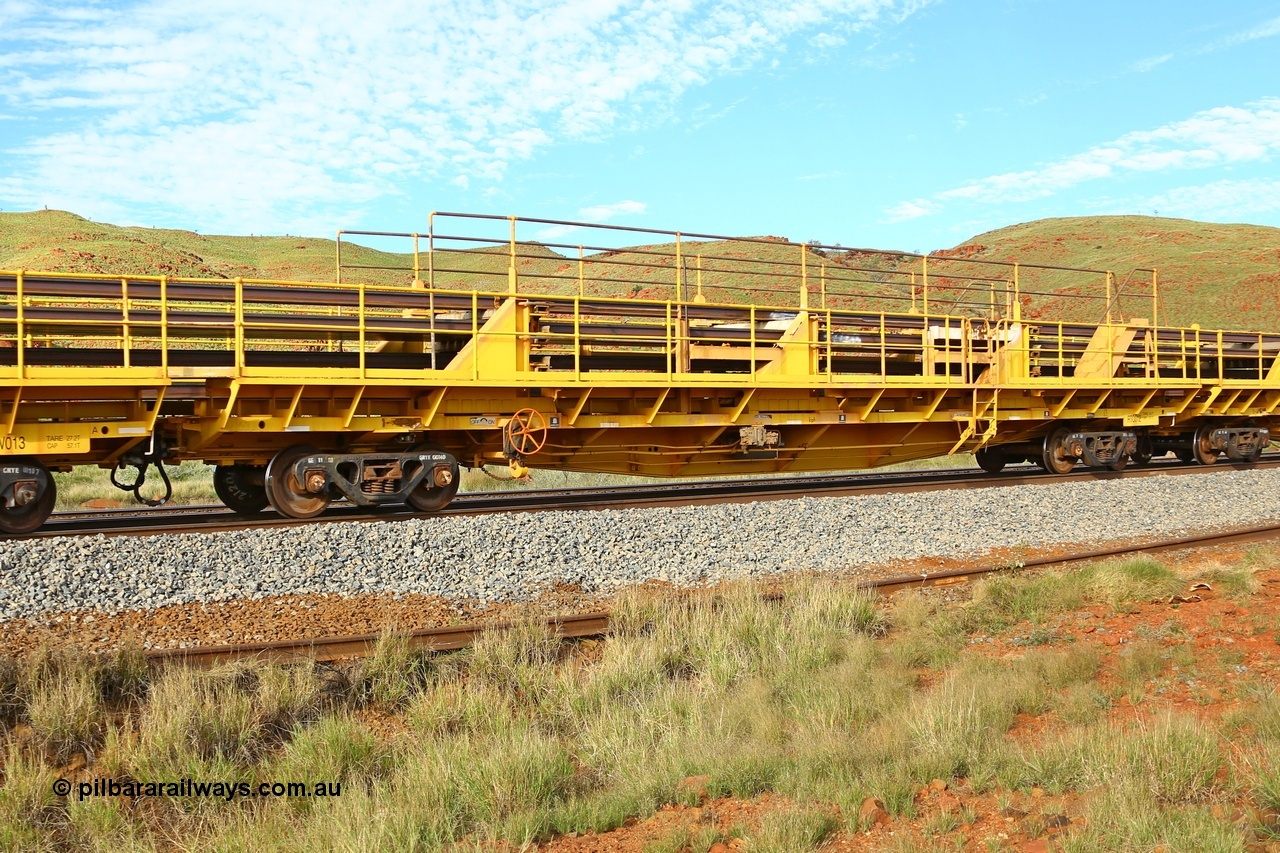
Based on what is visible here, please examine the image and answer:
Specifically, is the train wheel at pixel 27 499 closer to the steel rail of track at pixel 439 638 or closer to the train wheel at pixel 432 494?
the train wheel at pixel 432 494

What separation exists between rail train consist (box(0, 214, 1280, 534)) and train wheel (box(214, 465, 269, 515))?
0.03 m

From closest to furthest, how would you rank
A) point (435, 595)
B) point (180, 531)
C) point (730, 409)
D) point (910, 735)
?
point (910, 735) → point (435, 595) → point (180, 531) → point (730, 409)

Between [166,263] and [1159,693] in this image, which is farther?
[166,263]

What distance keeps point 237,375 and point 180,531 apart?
5.69 feet

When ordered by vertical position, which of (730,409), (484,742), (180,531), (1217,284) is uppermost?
(1217,284)

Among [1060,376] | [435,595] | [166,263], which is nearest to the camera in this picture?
[435,595]

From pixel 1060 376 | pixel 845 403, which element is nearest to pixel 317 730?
pixel 845 403

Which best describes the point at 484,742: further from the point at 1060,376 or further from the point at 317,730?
the point at 1060,376

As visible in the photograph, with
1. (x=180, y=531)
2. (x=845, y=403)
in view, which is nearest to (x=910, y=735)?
(x=180, y=531)

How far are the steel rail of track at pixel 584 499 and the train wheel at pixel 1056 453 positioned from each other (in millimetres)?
331

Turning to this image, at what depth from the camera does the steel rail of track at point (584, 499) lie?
35.2 feet

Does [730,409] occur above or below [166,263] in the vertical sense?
below

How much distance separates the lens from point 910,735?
5309 millimetres

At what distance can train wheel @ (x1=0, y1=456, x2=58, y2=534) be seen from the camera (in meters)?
9.57
